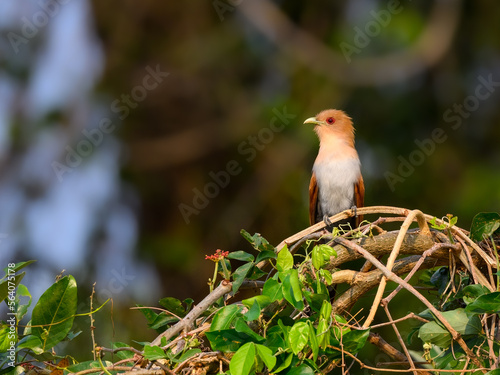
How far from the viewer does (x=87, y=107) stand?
282 inches

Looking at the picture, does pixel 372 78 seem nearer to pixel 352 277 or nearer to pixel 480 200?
pixel 480 200

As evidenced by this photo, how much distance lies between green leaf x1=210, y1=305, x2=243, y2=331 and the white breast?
3013 millimetres

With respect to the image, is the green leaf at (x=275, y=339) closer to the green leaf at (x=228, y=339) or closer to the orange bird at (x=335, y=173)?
the green leaf at (x=228, y=339)

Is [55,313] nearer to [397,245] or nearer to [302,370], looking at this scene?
[302,370]

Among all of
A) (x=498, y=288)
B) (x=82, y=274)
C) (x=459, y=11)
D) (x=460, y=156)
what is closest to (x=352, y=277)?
(x=498, y=288)

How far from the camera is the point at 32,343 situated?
1.84 metres

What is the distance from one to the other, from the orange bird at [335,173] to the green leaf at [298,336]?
117 inches

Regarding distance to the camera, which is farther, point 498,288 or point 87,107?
point 87,107

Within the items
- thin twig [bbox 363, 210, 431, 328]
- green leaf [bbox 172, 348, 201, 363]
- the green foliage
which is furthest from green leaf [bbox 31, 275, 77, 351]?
thin twig [bbox 363, 210, 431, 328]

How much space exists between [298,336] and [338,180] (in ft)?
10.1

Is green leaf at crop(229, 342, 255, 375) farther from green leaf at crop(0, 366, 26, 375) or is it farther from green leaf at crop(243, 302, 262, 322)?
green leaf at crop(0, 366, 26, 375)

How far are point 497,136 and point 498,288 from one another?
568 centimetres

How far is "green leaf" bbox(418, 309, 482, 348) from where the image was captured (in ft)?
6.06

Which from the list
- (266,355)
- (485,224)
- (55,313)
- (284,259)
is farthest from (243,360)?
(485,224)
